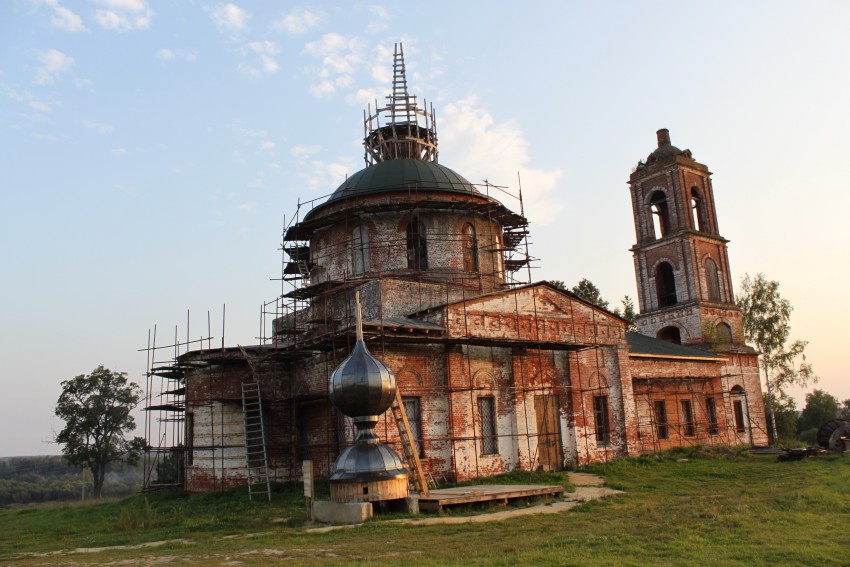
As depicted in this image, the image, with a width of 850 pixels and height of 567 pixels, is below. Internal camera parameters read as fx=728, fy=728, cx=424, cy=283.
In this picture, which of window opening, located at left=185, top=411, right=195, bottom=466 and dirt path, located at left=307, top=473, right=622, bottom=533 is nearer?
dirt path, located at left=307, top=473, right=622, bottom=533

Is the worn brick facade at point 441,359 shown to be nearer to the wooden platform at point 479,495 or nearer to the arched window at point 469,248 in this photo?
the arched window at point 469,248

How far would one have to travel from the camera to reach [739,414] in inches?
1179

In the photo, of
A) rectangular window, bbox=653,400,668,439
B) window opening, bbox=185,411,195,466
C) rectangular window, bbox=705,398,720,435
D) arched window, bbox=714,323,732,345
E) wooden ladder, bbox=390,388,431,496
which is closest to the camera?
wooden ladder, bbox=390,388,431,496

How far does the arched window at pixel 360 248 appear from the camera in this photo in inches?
866

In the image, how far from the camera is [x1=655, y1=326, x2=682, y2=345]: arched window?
32.1 metres

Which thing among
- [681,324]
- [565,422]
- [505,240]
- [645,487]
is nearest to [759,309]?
[681,324]

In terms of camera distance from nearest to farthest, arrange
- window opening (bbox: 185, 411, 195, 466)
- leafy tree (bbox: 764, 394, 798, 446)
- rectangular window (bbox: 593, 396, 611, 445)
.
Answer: window opening (bbox: 185, 411, 195, 466) < rectangular window (bbox: 593, 396, 611, 445) < leafy tree (bbox: 764, 394, 798, 446)

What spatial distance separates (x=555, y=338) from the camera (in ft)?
67.3

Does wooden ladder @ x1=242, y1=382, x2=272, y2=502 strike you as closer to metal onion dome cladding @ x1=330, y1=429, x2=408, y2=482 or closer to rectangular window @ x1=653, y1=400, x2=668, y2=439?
metal onion dome cladding @ x1=330, y1=429, x2=408, y2=482

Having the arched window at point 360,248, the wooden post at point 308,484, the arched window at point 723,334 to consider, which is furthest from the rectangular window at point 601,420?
the arched window at point 723,334

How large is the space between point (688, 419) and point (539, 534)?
699 inches

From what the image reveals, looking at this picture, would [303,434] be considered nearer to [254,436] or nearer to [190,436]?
[254,436]

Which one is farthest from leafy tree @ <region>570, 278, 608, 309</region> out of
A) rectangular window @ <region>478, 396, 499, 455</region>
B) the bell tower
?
rectangular window @ <region>478, 396, 499, 455</region>

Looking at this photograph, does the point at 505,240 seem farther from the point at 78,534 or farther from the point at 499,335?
the point at 78,534
